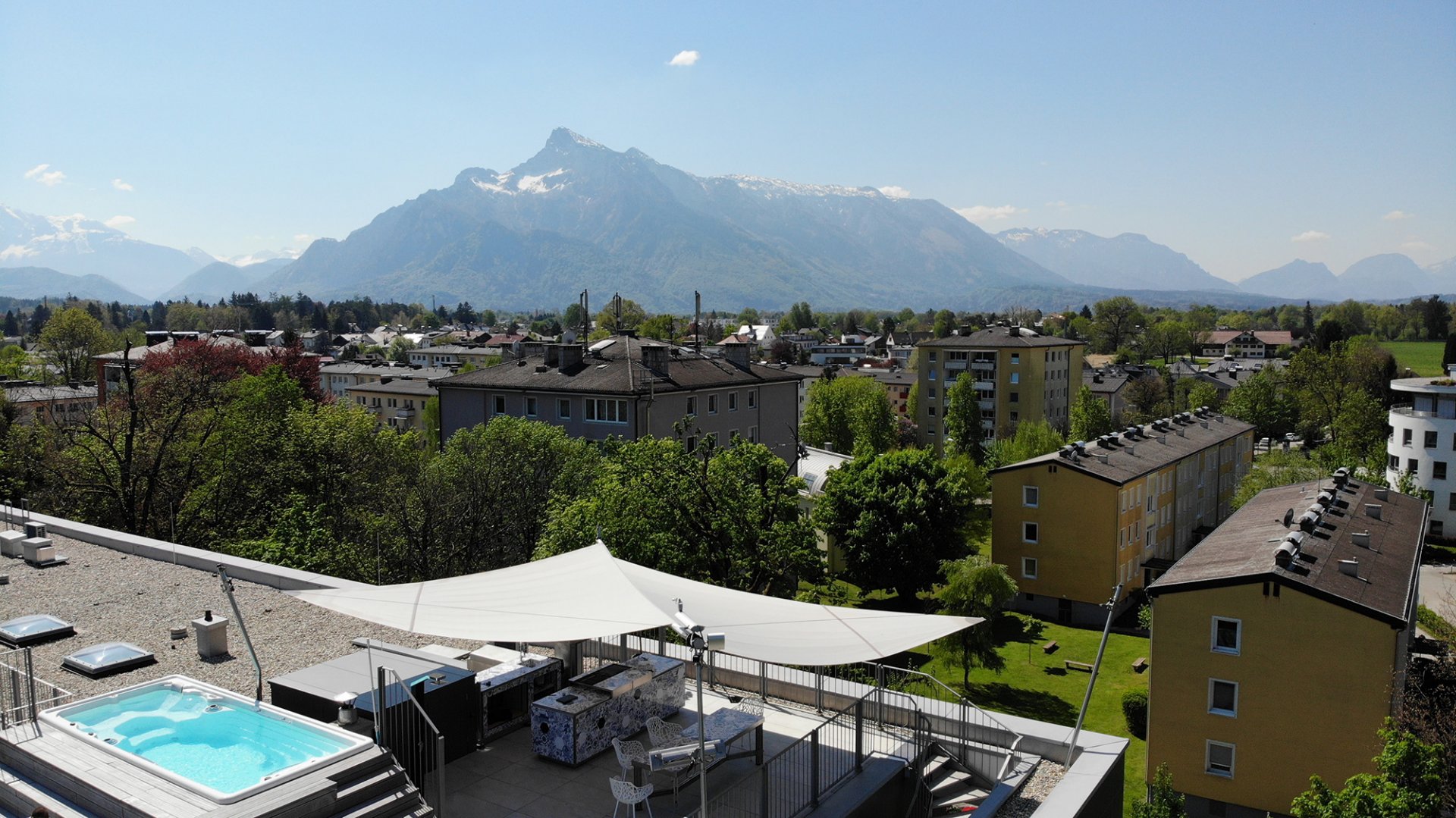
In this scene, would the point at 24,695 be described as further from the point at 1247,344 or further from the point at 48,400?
the point at 1247,344

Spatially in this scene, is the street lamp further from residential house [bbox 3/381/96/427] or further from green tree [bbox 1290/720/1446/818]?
residential house [bbox 3/381/96/427]

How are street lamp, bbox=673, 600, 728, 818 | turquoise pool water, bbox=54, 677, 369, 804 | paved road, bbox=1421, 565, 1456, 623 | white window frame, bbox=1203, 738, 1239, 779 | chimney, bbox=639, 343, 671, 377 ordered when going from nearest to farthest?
1. street lamp, bbox=673, 600, 728, 818
2. turquoise pool water, bbox=54, 677, 369, 804
3. white window frame, bbox=1203, 738, 1239, 779
4. paved road, bbox=1421, 565, 1456, 623
5. chimney, bbox=639, 343, 671, 377

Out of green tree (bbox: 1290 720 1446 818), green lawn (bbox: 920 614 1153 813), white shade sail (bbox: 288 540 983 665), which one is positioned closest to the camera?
white shade sail (bbox: 288 540 983 665)

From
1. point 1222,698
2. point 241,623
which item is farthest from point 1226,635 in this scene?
point 241,623

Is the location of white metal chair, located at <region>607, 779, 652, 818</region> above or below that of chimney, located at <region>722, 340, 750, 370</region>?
below

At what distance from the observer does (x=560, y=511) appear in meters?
28.5

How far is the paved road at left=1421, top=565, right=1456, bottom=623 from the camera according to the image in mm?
33844

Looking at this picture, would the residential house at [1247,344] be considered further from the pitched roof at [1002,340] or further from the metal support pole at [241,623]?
the metal support pole at [241,623]

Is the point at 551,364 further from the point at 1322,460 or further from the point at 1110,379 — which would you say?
the point at 1110,379

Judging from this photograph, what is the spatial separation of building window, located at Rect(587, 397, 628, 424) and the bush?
75.0ft

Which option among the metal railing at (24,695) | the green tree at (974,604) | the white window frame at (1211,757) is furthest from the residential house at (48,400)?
the white window frame at (1211,757)

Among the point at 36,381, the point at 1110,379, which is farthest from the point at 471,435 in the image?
the point at 1110,379

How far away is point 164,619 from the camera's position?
1525cm

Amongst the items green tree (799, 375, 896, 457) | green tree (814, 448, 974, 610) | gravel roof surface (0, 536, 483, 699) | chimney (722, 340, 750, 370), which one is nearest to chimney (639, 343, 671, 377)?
chimney (722, 340, 750, 370)
